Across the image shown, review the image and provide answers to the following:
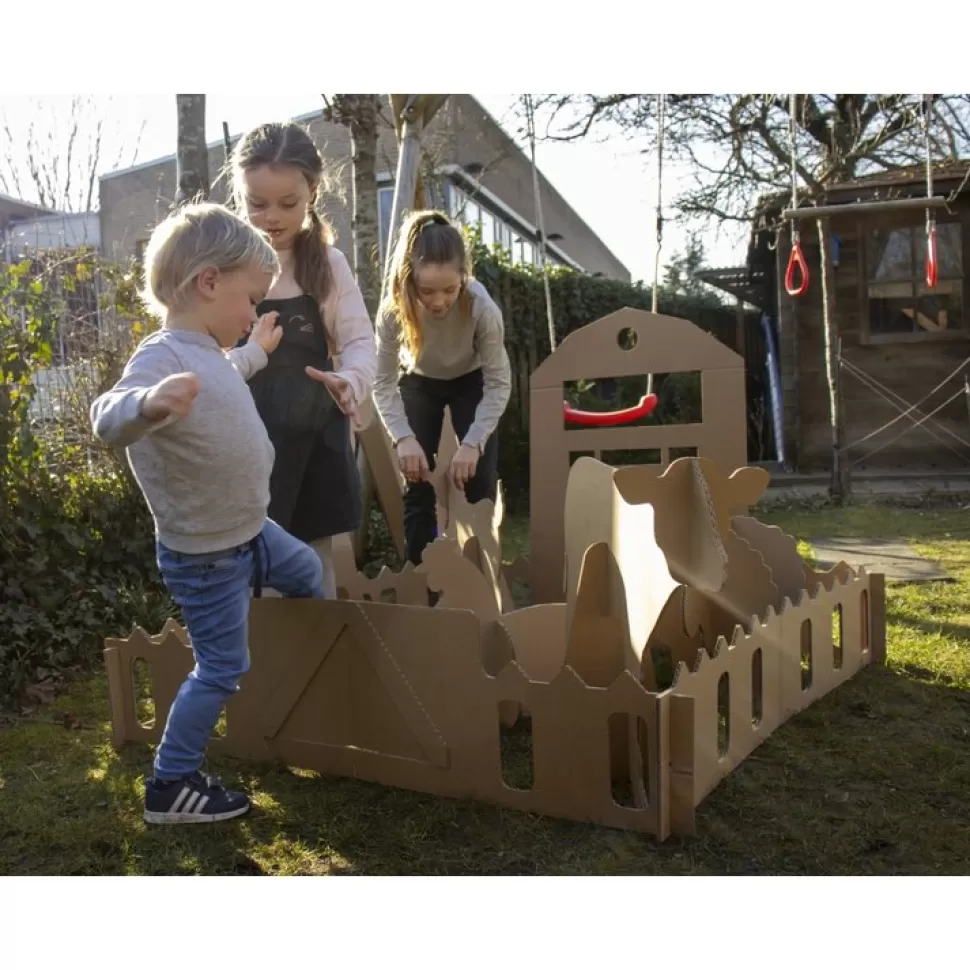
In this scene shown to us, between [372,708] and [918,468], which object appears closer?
[372,708]

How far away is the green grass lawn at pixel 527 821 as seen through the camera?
1.47m

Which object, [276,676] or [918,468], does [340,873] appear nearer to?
[276,676]

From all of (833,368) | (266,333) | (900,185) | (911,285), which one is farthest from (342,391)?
(911,285)

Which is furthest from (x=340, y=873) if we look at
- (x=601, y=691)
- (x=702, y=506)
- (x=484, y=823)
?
(x=702, y=506)

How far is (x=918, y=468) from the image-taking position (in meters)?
8.04

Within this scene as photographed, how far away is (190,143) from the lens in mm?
3961

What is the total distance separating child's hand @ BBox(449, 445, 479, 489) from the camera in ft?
9.33

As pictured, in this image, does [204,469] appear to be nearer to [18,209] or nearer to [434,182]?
[18,209]

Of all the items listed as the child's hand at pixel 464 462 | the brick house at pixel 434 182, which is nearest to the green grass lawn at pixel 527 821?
the child's hand at pixel 464 462

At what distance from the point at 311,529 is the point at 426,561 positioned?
0.28 meters

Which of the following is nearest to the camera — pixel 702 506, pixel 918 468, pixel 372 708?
pixel 372 708

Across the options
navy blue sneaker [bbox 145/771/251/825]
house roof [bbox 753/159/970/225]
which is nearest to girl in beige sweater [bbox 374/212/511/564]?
navy blue sneaker [bbox 145/771/251/825]

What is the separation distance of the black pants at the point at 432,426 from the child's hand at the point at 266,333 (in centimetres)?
117

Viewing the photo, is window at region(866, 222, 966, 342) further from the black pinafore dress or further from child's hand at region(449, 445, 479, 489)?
the black pinafore dress
